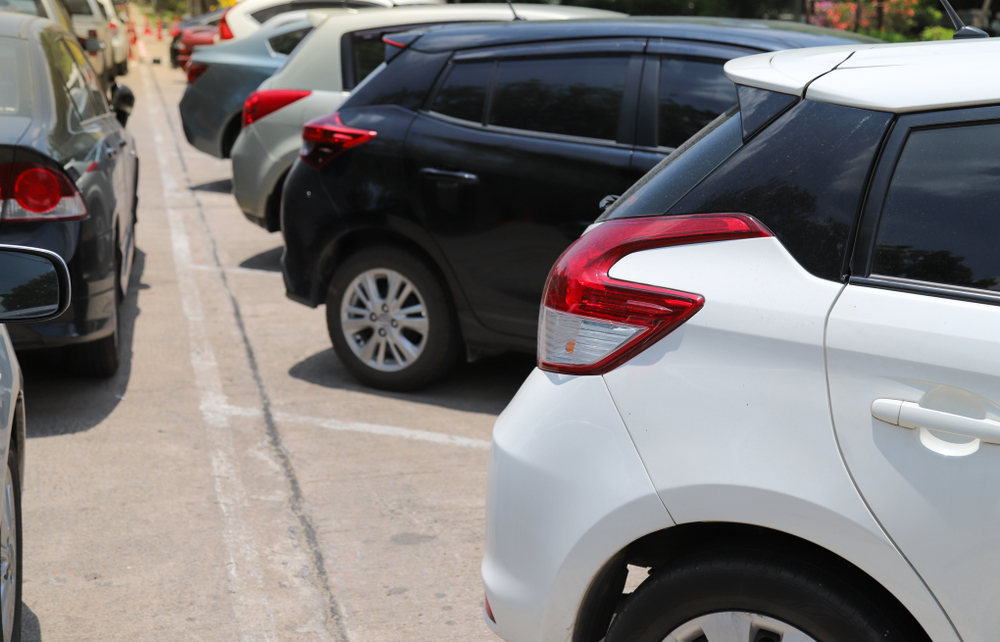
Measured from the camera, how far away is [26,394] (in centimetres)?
494

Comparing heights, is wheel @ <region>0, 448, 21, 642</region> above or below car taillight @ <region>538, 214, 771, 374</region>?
below

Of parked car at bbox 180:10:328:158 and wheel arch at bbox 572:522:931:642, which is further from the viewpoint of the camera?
parked car at bbox 180:10:328:158

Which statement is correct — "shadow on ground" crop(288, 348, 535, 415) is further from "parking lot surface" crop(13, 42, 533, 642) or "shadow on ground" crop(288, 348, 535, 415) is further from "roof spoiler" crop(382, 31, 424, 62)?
"roof spoiler" crop(382, 31, 424, 62)

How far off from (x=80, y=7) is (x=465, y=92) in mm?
18045

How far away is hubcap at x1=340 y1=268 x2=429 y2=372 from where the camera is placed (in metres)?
4.96

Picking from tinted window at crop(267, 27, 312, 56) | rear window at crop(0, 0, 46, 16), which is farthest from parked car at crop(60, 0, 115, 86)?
tinted window at crop(267, 27, 312, 56)

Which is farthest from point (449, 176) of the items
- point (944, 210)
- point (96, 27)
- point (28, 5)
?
point (96, 27)

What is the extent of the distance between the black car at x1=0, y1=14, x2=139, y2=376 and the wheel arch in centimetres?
309

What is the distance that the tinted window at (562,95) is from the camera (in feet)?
14.8

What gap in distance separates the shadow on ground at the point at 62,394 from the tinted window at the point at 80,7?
16605 millimetres

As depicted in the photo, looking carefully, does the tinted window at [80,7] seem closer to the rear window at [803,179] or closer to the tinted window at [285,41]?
the tinted window at [285,41]

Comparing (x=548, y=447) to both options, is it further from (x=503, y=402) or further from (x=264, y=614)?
(x=503, y=402)

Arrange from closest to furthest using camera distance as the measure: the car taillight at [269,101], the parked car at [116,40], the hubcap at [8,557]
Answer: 1. the hubcap at [8,557]
2. the car taillight at [269,101]
3. the parked car at [116,40]

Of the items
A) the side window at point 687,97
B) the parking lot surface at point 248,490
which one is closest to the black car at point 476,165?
the side window at point 687,97
